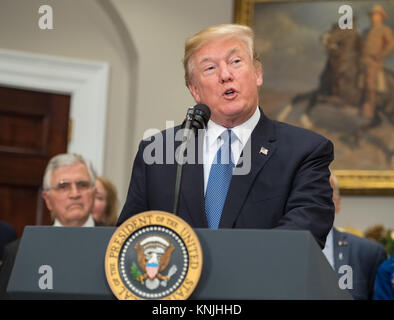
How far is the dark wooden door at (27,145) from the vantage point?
6.12m

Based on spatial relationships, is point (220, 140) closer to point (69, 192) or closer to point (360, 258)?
point (69, 192)

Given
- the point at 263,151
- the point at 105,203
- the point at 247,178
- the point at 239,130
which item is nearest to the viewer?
the point at 247,178

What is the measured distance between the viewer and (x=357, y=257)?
4691mm

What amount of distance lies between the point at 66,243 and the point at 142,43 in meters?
4.66

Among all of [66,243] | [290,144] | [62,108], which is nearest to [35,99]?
[62,108]

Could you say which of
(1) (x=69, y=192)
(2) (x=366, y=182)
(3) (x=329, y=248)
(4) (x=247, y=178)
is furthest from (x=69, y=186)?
(2) (x=366, y=182)

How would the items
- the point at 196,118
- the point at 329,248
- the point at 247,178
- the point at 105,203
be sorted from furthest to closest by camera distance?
the point at 105,203
the point at 329,248
the point at 247,178
the point at 196,118

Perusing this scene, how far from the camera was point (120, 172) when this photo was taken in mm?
6289

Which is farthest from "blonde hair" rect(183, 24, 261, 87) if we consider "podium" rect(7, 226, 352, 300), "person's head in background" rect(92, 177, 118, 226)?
"person's head in background" rect(92, 177, 118, 226)

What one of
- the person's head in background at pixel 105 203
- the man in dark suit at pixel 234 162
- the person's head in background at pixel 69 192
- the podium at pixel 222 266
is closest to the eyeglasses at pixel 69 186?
the person's head in background at pixel 69 192

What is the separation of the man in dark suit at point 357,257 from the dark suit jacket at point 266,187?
2133mm

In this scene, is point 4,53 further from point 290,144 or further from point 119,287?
point 119,287

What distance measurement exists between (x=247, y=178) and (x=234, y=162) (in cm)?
9

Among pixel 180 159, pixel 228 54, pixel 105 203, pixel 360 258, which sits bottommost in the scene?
pixel 360 258
